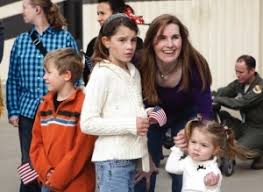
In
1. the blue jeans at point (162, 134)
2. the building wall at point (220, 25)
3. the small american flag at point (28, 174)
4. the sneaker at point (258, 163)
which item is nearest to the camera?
the small american flag at point (28, 174)

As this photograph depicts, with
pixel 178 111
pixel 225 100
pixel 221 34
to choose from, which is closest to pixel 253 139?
pixel 225 100

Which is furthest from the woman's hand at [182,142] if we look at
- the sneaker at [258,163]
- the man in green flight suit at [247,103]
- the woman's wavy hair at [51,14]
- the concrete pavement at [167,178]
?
the sneaker at [258,163]

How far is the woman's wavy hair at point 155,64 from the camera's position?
4.39 meters

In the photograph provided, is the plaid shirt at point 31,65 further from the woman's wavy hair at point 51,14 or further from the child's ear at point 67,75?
the child's ear at point 67,75

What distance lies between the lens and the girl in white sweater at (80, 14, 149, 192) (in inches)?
159

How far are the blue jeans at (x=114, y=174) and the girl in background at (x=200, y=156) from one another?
0.33m

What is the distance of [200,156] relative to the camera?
4191 mm

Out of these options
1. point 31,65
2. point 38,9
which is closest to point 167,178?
point 31,65

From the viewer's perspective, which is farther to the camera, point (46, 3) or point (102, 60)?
point (46, 3)

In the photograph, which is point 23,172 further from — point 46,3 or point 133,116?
point 46,3

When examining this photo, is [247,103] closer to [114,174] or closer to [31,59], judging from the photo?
[31,59]

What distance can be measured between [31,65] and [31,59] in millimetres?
44

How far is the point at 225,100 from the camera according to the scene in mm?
7180

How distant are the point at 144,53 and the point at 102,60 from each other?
394 mm
